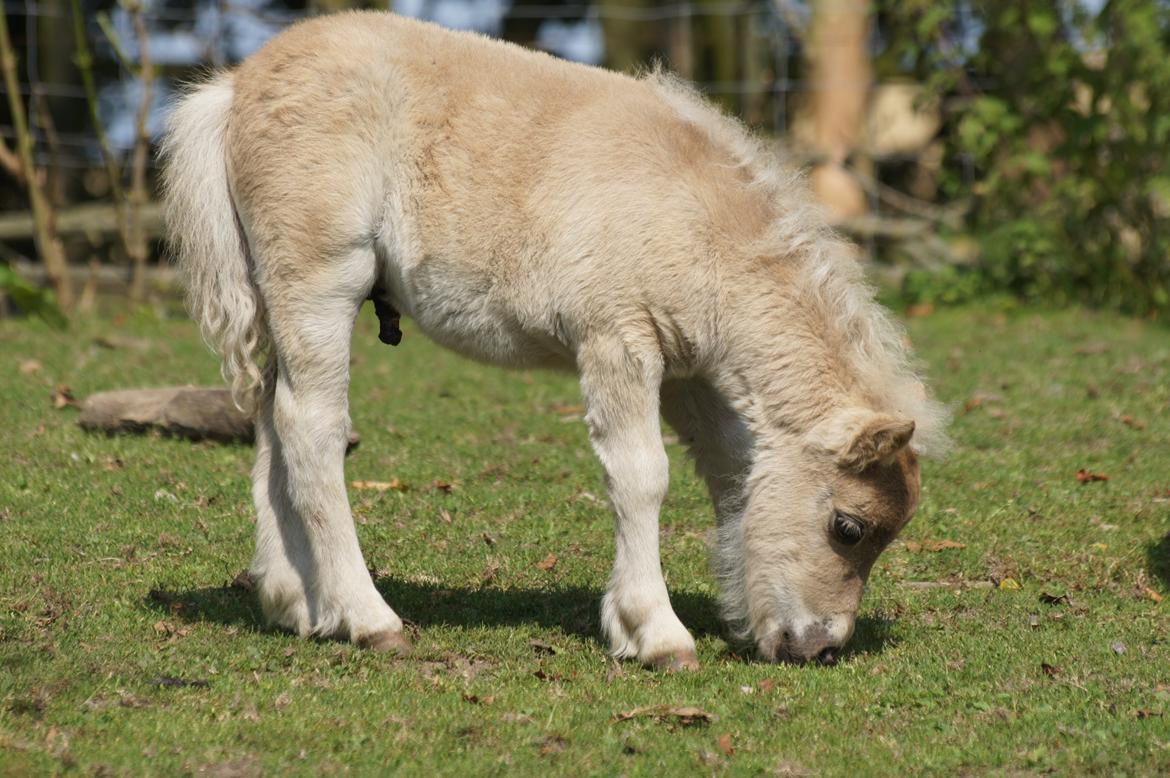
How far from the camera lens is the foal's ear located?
522 centimetres

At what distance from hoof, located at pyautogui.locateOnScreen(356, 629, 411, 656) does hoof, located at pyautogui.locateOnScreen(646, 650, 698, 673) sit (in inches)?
37.1

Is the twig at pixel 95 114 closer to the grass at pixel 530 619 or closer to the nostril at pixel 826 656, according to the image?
the grass at pixel 530 619

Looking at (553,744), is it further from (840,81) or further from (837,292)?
(840,81)

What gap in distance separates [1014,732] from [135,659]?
3.08 metres

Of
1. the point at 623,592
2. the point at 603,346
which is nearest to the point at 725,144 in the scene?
the point at 603,346

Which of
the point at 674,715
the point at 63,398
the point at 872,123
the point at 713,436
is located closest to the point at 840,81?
the point at 872,123

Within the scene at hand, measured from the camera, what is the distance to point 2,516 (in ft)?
22.5

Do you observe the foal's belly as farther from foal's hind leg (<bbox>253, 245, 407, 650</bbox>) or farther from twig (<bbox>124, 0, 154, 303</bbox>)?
twig (<bbox>124, 0, 154, 303</bbox>)

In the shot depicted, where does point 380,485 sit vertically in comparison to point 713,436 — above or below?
below

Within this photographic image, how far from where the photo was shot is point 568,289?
5.44 meters

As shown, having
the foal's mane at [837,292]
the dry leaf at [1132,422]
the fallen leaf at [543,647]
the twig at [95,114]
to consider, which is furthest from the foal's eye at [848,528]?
the twig at [95,114]

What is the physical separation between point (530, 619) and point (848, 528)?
1426mm

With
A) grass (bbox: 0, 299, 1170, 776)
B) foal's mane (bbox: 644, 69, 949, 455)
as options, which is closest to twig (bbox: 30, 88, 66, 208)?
grass (bbox: 0, 299, 1170, 776)

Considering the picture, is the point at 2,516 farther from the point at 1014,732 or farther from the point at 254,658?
the point at 1014,732
